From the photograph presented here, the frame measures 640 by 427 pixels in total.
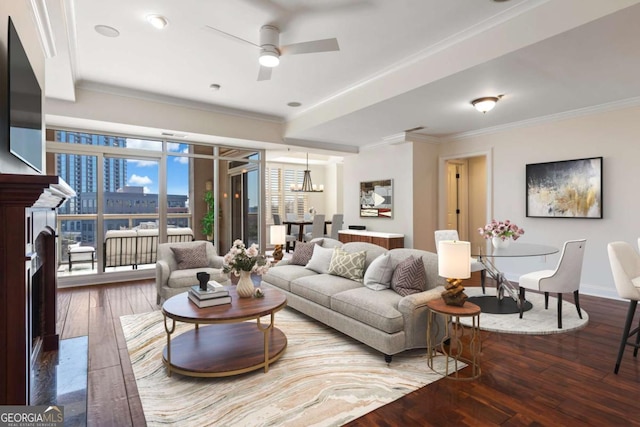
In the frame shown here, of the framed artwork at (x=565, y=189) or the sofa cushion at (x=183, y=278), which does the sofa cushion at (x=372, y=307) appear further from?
the framed artwork at (x=565, y=189)

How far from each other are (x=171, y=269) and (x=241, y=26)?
10.2ft

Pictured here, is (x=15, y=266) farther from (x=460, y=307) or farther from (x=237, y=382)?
(x=460, y=307)

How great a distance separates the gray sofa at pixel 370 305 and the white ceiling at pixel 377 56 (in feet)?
6.88

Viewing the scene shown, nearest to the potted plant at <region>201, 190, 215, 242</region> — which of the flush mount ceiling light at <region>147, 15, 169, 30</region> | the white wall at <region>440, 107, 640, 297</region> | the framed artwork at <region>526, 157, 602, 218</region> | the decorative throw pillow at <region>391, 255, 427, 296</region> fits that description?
the flush mount ceiling light at <region>147, 15, 169, 30</region>

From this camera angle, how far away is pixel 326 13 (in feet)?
9.93

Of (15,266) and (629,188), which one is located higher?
(629,188)

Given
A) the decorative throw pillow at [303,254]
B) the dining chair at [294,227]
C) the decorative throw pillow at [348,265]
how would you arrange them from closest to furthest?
the decorative throw pillow at [348,265] → the decorative throw pillow at [303,254] → the dining chair at [294,227]

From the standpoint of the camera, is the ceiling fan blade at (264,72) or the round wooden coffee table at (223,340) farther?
the ceiling fan blade at (264,72)

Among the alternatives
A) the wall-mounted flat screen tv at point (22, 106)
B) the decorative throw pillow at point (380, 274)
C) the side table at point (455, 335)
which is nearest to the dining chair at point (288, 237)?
the decorative throw pillow at point (380, 274)

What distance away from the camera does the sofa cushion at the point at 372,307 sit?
273 centimetres

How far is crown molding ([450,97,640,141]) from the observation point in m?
4.44

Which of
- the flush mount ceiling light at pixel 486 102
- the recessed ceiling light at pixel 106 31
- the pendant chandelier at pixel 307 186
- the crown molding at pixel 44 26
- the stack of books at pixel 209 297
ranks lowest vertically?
the stack of books at pixel 209 297

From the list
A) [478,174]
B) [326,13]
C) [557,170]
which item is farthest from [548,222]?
[326,13]

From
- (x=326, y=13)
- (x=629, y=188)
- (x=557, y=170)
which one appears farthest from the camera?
(x=557, y=170)
